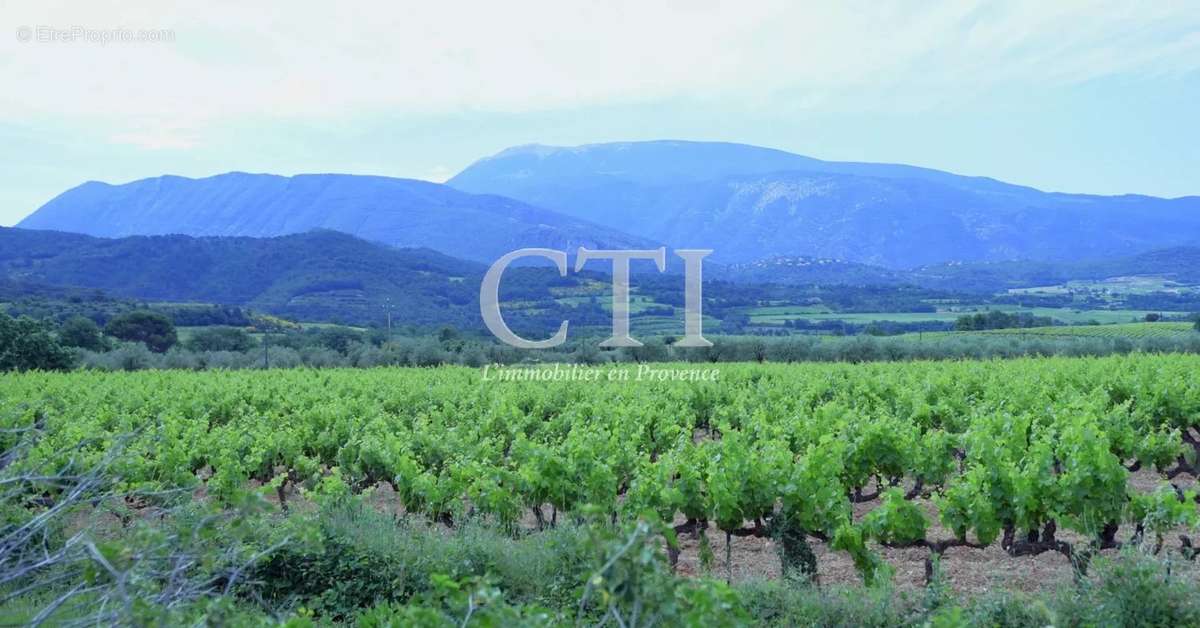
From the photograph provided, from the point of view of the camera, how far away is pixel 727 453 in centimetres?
786

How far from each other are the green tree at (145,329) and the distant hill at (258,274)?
791 inches

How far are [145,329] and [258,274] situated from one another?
3703 cm

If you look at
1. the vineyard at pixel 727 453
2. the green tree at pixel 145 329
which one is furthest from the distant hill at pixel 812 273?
the vineyard at pixel 727 453

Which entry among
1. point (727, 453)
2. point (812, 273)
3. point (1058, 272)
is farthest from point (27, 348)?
point (1058, 272)

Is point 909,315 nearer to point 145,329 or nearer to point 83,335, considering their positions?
point 145,329

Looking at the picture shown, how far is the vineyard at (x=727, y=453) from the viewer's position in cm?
709

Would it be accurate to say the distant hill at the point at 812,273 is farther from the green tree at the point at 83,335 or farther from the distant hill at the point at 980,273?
the green tree at the point at 83,335

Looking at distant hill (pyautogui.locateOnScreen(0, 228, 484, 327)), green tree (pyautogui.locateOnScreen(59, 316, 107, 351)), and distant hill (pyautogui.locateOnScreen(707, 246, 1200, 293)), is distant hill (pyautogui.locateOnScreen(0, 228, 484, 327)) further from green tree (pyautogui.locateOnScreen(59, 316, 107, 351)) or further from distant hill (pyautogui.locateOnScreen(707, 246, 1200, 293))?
distant hill (pyautogui.locateOnScreen(707, 246, 1200, 293))

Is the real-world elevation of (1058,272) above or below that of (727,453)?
above

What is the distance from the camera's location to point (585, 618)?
5918 millimetres

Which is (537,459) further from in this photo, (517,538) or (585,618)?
(585,618)

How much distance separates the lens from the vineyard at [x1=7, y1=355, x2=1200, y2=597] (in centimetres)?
709

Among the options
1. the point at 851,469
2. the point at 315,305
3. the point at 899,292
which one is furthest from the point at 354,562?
the point at 899,292

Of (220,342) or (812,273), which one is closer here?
(220,342)
